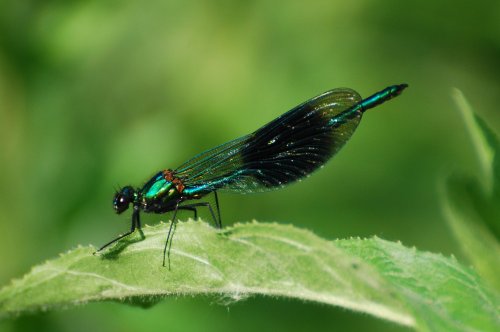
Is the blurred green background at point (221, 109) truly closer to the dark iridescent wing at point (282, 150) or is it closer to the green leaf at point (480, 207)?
the dark iridescent wing at point (282, 150)

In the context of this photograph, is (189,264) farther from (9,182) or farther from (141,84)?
(141,84)

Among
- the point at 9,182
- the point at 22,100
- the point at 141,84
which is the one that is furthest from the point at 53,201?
the point at 141,84

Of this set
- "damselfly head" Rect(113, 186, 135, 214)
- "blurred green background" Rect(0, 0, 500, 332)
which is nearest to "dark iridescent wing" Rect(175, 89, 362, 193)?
"damselfly head" Rect(113, 186, 135, 214)

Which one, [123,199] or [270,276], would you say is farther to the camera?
[123,199]

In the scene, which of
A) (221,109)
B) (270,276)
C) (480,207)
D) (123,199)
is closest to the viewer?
(270,276)

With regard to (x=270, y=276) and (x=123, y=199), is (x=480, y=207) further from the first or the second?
(x=123, y=199)

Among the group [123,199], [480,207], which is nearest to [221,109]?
[123,199]

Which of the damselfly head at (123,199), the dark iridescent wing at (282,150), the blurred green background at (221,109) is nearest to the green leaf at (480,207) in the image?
the dark iridescent wing at (282,150)
